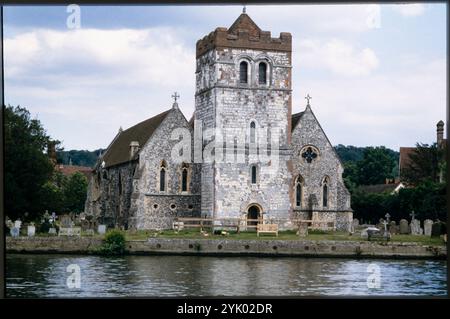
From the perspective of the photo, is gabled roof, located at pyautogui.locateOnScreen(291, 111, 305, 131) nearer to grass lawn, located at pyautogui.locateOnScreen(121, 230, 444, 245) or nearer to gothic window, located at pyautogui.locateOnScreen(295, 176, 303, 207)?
gothic window, located at pyautogui.locateOnScreen(295, 176, 303, 207)

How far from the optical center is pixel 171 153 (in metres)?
37.2

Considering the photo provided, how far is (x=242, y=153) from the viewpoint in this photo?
34562 millimetres

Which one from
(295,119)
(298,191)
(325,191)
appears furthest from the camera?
(295,119)

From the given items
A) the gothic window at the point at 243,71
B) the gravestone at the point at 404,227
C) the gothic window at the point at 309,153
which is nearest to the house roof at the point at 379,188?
the gravestone at the point at 404,227

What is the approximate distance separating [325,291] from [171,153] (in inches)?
851

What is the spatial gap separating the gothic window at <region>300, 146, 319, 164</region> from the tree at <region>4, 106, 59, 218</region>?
14164 mm

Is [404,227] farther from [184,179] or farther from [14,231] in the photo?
[14,231]

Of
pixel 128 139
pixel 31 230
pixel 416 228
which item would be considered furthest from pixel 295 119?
pixel 31 230

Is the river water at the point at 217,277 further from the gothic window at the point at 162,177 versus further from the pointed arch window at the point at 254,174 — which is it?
the gothic window at the point at 162,177

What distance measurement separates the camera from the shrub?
90.3 feet

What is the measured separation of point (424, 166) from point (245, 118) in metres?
9.41

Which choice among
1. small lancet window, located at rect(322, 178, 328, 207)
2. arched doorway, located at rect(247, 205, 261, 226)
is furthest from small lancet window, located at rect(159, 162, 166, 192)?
small lancet window, located at rect(322, 178, 328, 207)
